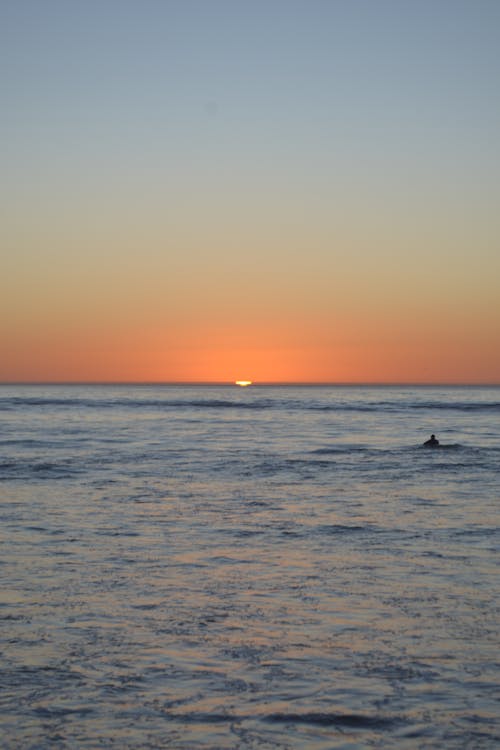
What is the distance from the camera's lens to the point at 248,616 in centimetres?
902

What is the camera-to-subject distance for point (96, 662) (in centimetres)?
754

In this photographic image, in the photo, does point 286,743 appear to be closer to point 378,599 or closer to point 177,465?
point 378,599

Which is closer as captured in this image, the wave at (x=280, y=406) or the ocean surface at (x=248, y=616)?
the ocean surface at (x=248, y=616)

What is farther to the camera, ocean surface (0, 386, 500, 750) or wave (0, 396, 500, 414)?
wave (0, 396, 500, 414)

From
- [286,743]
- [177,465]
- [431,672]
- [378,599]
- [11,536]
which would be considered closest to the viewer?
[286,743]

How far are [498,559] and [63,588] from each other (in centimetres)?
642

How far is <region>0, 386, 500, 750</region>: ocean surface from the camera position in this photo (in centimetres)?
635

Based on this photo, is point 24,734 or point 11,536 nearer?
point 24,734

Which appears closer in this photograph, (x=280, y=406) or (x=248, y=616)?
(x=248, y=616)

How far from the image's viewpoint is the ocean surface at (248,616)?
6352mm

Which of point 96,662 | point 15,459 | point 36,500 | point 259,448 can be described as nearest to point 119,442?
point 259,448

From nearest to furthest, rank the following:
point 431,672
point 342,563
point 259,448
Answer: point 431,672, point 342,563, point 259,448

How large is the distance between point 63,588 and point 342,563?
4094 millimetres

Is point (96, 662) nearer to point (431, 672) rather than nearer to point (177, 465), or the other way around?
point (431, 672)
